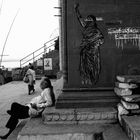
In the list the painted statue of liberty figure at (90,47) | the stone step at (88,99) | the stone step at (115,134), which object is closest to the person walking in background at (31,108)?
the stone step at (88,99)

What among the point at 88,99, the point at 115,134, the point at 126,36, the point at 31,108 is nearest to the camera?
the point at 115,134

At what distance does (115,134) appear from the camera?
4.64 m

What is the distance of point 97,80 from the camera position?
5.90 m

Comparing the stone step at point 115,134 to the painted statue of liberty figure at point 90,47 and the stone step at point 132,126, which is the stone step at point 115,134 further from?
the painted statue of liberty figure at point 90,47

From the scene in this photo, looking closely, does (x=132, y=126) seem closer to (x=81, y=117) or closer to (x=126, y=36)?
(x=81, y=117)

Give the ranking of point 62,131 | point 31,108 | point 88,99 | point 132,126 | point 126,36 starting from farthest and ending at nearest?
point 31,108
point 126,36
point 88,99
point 62,131
point 132,126

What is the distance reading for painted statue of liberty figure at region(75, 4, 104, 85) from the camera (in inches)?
229

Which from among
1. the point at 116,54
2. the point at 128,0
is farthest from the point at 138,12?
the point at 116,54

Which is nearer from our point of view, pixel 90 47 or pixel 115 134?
pixel 115 134

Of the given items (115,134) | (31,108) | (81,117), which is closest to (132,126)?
(115,134)

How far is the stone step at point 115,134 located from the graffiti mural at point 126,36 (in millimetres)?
1797

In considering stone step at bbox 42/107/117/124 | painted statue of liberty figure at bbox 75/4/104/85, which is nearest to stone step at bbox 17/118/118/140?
stone step at bbox 42/107/117/124

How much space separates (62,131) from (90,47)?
6.42ft

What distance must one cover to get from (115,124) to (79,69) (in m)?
1.41
